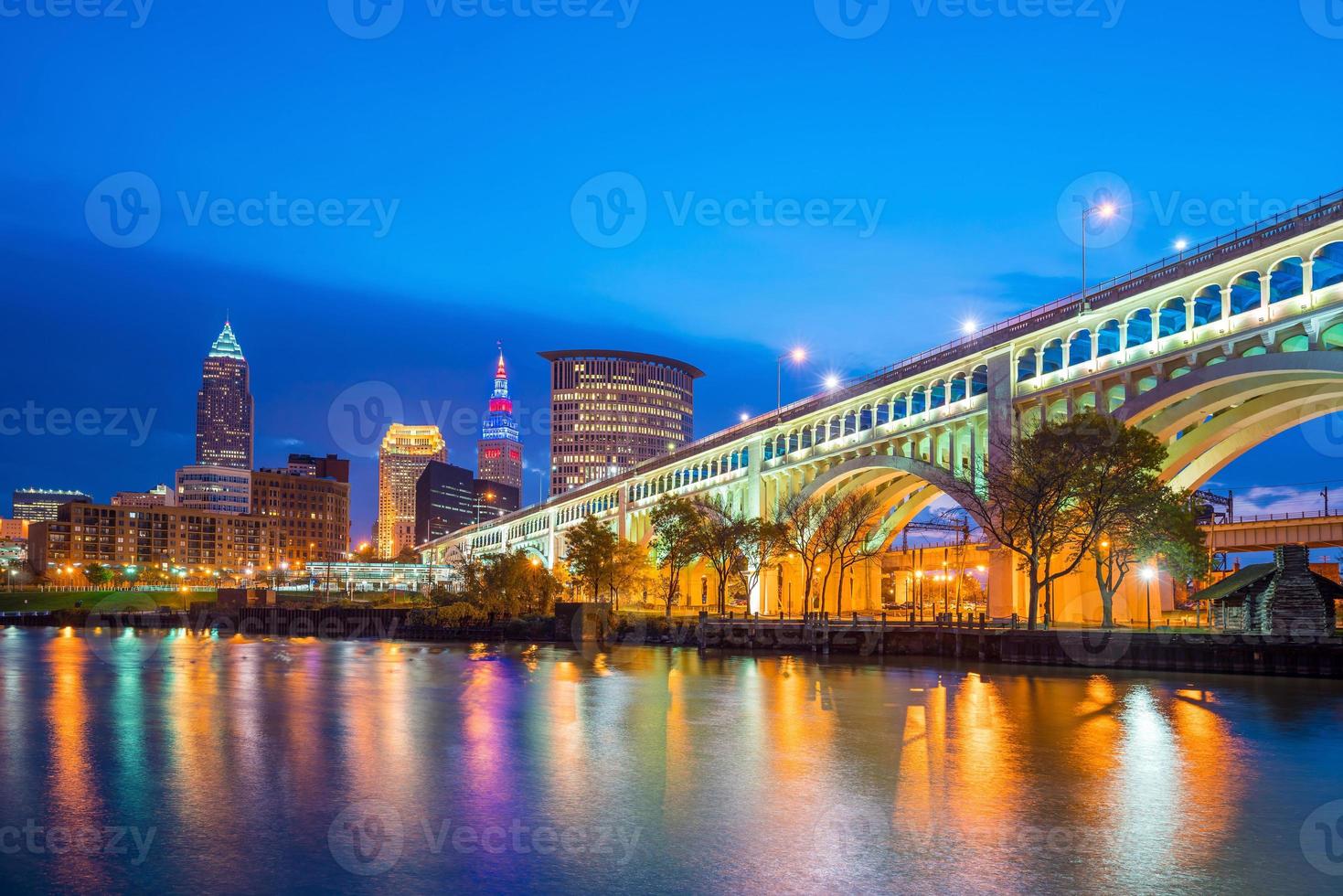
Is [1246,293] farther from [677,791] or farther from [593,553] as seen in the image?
[593,553]

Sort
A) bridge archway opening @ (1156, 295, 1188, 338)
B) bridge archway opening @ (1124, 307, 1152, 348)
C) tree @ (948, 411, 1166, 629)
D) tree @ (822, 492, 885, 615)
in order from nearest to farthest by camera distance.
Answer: tree @ (948, 411, 1166, 629) < bridge archway opening @ (1156, 295, 1188, 338) < bridge archway opening @ (1124, 307, 1152, 348) < tree @ (822, 492, 885, 615)

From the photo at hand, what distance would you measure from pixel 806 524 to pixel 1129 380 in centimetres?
3353

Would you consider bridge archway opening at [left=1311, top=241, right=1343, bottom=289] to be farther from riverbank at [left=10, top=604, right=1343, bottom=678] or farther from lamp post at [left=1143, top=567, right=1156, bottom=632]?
lamp post at [left=1143, top=567, right=1156, bottom=632]

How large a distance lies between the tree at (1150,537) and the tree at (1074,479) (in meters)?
0.64

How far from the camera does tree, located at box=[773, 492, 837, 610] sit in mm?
85188

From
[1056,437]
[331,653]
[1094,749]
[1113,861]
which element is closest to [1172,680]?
[1056,437]

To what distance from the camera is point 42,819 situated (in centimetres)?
1748

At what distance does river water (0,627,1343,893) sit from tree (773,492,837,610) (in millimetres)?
45911

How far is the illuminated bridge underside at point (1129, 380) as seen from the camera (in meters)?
49.0

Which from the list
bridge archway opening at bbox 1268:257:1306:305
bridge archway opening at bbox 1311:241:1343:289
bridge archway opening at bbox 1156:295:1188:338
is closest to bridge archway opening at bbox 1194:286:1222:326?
bridge archway opening at bbox 1156:295:1188:338

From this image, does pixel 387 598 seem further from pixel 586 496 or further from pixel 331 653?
pixel 331 653

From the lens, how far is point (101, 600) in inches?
6319

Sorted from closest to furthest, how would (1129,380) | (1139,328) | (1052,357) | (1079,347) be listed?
(1129,380) < (1139,328) < (1079,347) < (1052,357)

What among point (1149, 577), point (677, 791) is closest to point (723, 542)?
point (1149, 577)
